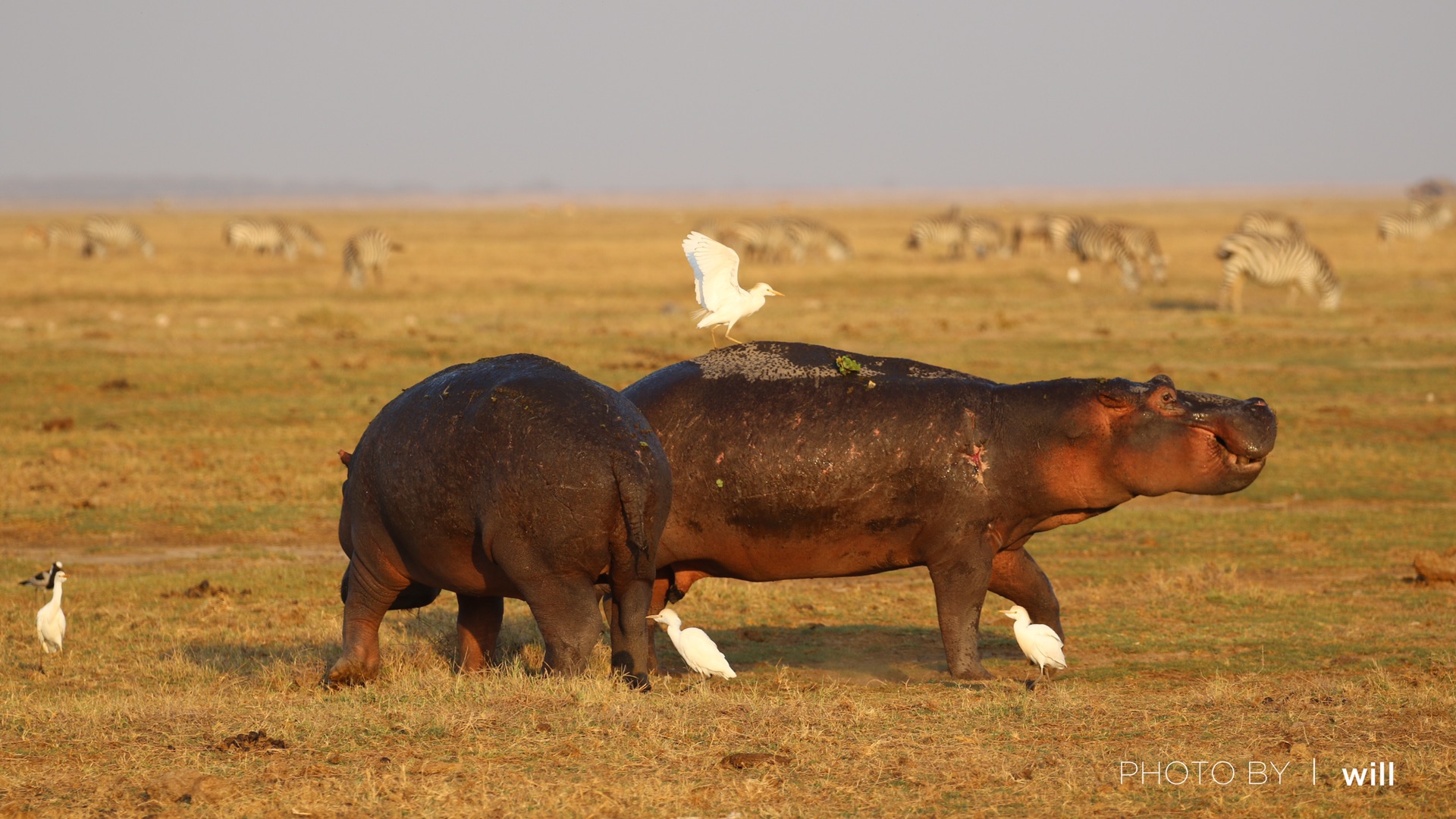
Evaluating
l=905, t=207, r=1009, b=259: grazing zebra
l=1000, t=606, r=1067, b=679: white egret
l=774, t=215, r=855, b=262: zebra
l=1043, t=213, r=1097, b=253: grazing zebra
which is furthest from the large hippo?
l=905, t=207, r=1009, b=259: grazing zebra

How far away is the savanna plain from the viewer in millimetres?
5863

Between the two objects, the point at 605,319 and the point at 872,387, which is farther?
the point at 605,319

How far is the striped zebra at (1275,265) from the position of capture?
3309 centimetres

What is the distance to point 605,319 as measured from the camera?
30.4m

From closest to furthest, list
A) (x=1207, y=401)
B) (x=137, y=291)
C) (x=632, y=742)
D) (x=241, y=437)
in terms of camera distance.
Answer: (x=632, y=742) < (x=1207, y=401) < (x=241, y=437) < (x=137, y=291)

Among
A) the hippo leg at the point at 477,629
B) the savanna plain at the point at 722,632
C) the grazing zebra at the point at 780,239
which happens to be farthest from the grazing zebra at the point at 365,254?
the hippo leg at the point at 477,629

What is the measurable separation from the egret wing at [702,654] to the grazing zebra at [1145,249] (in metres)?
35.4

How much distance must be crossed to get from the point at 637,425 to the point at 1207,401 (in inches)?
113

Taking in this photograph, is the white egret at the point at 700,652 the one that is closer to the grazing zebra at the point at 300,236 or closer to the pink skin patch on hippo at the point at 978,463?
the pink skin patch on hippo at the point at 978,463

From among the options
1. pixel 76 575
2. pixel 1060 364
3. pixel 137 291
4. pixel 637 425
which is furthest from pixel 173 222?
pixel 637 425

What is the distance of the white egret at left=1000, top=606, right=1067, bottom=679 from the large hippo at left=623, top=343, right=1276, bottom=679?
25cm

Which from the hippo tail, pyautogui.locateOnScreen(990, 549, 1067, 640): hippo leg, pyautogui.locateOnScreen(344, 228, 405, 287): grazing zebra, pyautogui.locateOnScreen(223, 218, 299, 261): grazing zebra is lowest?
pyautogui.locateOnScreen(990, 549, 1067, 640): hippo leg

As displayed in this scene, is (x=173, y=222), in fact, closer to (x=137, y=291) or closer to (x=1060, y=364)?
(x=137, y=291)

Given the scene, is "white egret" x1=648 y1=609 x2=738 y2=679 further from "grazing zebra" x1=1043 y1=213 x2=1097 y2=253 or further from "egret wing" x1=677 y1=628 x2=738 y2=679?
"grazing zebra" x1=1043 y1=213 x2=1097 y2=253
